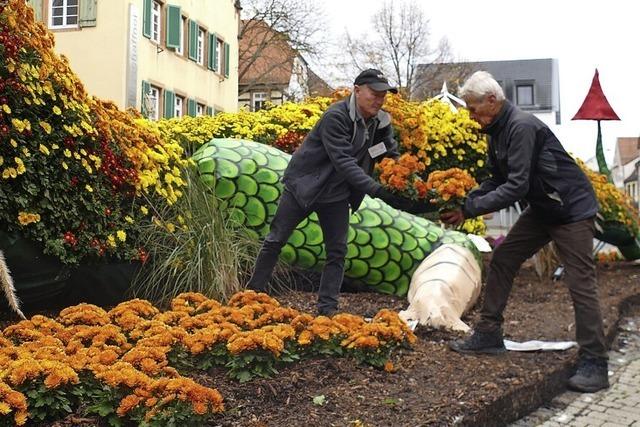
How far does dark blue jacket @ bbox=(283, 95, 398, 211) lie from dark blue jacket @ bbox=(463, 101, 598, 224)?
0.69 meters

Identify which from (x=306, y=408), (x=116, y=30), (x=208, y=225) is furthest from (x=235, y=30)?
(x=306, y=408)

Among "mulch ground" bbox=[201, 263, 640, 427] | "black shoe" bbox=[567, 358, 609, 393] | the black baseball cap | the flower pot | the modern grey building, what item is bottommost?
"black shoe" bbox=[567, 358, 609, 393]

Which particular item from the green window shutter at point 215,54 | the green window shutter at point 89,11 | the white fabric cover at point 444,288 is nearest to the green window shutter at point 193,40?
the green window shutter at point 215,54

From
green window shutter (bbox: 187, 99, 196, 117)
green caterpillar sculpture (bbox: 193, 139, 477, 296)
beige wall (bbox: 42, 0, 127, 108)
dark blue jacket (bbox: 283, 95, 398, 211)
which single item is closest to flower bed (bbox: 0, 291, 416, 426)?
dark blue jacket (bbox: 283, 95, 398, 211)

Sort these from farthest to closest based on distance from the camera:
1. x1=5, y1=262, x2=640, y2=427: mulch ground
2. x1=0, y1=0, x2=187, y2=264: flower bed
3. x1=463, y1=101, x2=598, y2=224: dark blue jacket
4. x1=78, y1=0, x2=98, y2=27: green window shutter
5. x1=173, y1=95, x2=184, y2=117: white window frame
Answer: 1. x1=173, y1=95, x2=184, y2=117: white window frame
2. x1=78, y1=0, x2=98, y2=27: green window shutter
3. x1=0, y1=0, x2=187, y2=264: flower bed
4. x1=463, y1=101, x2=598, y2=224: dark blue jacket
5. x1=5, y1=262, x2=640, y2=427: mulch ground

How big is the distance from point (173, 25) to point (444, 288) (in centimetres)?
2055

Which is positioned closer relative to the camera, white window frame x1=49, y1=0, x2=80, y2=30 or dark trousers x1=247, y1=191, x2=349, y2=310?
dark trousers x1=247, y1=191, x2=349, y2=310

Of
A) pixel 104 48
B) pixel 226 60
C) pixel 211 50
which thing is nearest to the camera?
pixel 104 48

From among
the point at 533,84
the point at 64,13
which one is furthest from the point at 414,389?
the point at 533,84

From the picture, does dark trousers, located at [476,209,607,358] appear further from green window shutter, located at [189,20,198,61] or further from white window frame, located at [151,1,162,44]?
green window shutter, located at [189,20,198,61]

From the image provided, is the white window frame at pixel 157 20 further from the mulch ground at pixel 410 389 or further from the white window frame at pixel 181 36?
the mulch ground at pixel 410 389

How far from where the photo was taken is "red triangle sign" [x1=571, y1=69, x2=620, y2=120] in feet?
35.3

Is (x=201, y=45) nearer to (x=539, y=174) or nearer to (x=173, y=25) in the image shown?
(x=173, y=25)

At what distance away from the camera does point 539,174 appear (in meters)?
4.09
